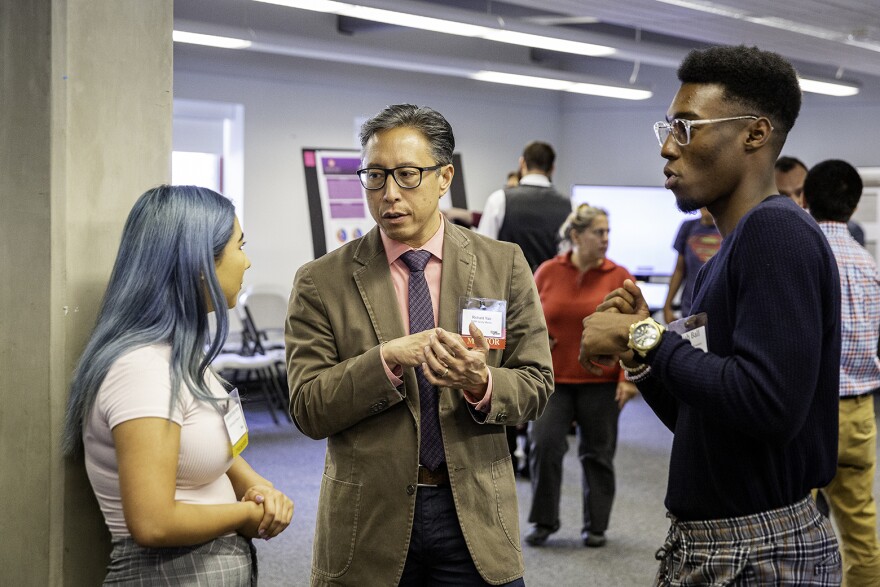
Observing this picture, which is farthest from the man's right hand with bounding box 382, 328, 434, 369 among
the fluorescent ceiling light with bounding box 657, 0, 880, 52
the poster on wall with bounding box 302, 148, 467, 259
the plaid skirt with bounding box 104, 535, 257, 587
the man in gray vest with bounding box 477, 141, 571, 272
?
the fluorescent ceiling light with bounding box 657, 0, 880, 52

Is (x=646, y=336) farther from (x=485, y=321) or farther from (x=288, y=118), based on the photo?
(x=288, y=118)

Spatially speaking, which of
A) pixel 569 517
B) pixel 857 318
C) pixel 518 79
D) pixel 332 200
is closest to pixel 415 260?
pixel 857 318

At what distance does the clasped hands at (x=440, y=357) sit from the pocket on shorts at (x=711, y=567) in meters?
0.56

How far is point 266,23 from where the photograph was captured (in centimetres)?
964

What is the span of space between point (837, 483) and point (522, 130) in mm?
8929

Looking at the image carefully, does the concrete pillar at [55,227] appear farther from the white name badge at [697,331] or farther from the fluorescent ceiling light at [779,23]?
the fluorescent ceiling light at [779,23]

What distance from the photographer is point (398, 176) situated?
6.98 ft

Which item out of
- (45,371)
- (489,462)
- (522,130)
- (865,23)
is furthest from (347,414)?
(522,130)

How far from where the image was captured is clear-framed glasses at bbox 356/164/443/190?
2123 millimetres

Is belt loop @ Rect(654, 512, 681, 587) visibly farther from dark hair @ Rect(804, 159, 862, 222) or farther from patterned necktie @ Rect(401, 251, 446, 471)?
dark hair @ Rect(804, 159, 862, 222)

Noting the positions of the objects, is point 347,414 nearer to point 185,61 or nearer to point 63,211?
point 63,211

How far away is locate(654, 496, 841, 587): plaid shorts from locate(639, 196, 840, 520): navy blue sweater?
2cm

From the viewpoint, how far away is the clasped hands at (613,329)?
1.66 metres

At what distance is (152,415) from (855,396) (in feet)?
9.14
